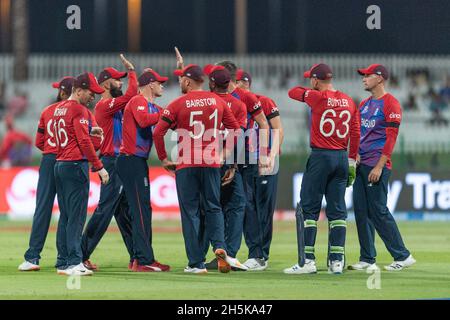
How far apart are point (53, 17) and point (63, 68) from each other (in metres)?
8.57

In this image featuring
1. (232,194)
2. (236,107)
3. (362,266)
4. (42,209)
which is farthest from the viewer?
(362,266)

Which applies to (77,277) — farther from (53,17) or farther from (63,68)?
(53,17)

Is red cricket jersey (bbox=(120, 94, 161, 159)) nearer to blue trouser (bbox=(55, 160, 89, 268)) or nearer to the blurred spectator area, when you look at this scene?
blue trouser (bbox=(55, 160, 89, 268))

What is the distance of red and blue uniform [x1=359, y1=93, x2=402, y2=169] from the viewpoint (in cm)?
1526

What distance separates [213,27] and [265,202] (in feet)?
111

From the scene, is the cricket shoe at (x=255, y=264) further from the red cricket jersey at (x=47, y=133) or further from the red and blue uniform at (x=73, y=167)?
the red cricket jersey at (x=47, y=133)

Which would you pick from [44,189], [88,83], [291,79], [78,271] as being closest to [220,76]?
[88,83]

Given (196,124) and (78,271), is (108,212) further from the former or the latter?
(196,124)

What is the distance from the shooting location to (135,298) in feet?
40.6

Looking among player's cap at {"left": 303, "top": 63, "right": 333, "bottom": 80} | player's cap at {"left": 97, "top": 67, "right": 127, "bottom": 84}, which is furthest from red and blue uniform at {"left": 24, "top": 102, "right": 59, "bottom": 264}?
player's cap at {"left": 303, "top": 63, "right": 333, "bottom": 80}

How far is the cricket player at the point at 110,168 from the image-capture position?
1548cm

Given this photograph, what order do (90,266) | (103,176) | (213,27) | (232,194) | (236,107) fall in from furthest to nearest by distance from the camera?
(213,27) → (90,266) → (232,194) → (236,107) → (103,176)

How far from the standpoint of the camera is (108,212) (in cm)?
1552

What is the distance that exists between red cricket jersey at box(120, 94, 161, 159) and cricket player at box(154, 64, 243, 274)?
405 millimetres
